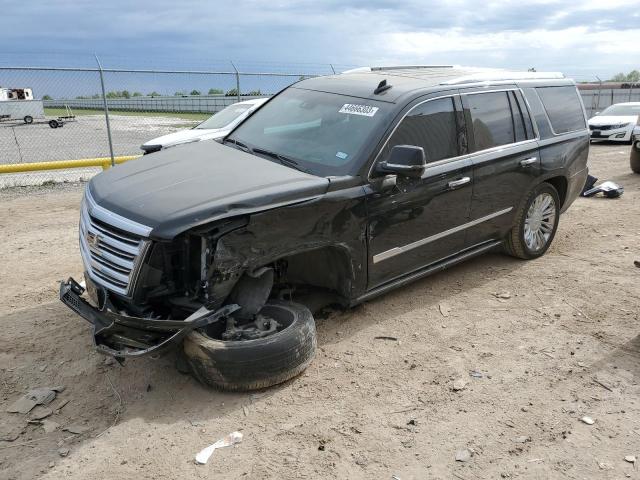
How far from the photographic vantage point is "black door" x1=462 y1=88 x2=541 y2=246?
202 inches

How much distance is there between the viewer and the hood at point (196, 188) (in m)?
3.43

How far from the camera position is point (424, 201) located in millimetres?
4637

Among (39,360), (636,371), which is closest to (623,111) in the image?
(636,371)

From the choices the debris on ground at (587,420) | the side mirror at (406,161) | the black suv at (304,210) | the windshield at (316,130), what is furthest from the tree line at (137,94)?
the debris on ground at (587,420)

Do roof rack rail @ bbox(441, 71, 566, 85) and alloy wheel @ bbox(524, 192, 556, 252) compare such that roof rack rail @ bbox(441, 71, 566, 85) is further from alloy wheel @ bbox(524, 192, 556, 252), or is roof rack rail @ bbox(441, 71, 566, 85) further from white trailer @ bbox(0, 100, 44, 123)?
white trailer @ bbox(0, 100, 44, 123)

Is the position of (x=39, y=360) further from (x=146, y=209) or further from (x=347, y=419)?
(x=347, y=419)

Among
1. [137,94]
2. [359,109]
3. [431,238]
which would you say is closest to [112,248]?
[359,109]

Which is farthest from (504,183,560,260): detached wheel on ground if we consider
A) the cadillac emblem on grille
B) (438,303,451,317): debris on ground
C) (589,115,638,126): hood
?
(589,115,638,126): hood

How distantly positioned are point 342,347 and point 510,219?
2.40 m

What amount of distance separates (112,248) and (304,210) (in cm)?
126

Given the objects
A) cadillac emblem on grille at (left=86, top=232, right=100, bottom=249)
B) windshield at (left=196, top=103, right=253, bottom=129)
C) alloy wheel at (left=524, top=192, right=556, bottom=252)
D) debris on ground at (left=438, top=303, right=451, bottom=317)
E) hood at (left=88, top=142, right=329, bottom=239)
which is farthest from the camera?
windshield at (left=196, top=103, right=253, bottom=129)

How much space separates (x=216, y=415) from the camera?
3.54m

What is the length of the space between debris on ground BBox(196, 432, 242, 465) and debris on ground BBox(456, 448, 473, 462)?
124 cm

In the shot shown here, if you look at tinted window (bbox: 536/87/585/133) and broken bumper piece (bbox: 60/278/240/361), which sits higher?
tinted window (bbox: 536/87/585/133)
